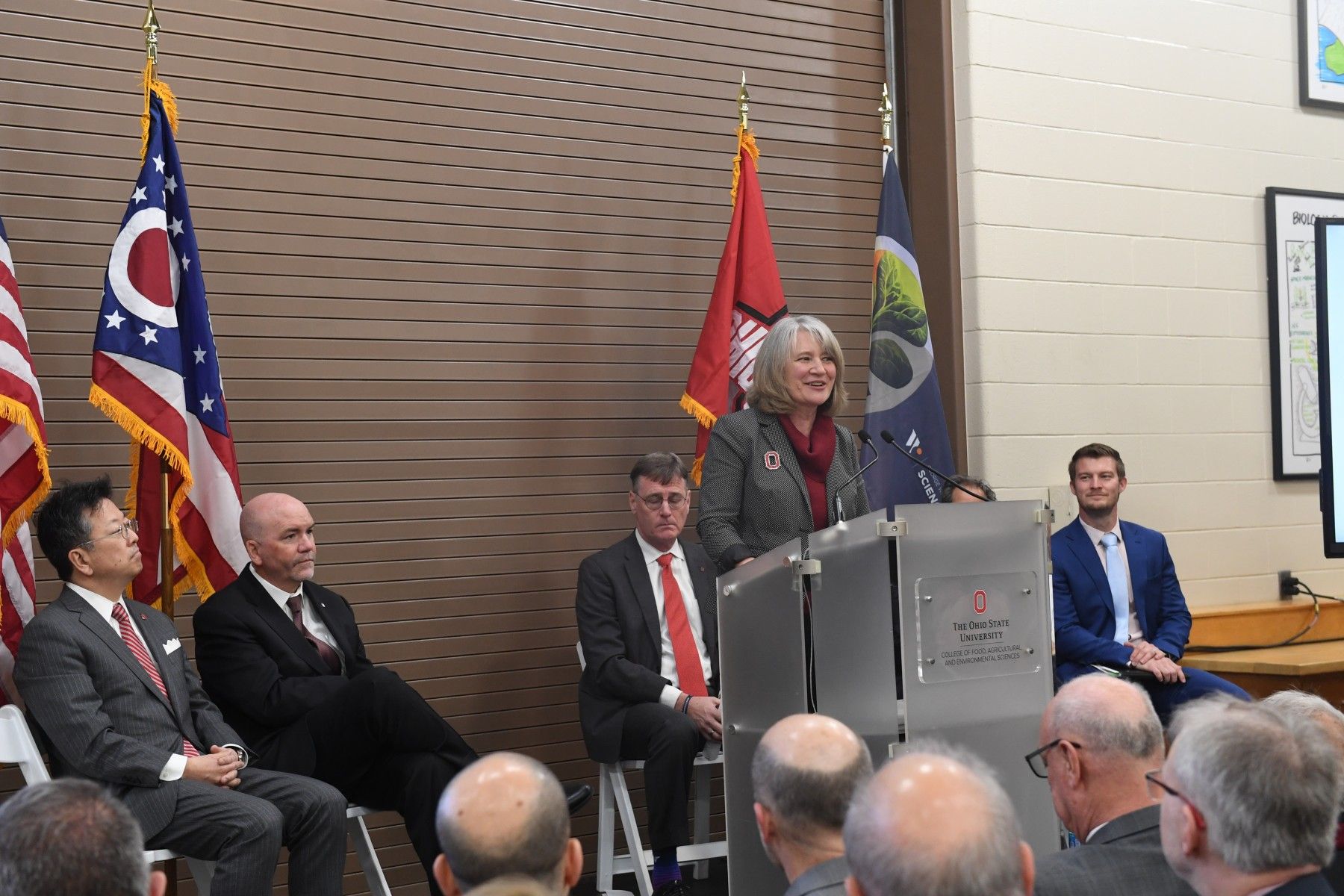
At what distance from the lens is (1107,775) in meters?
2.10

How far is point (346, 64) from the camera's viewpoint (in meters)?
4.38

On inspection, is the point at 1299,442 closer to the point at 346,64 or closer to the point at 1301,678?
the point at 1301,678

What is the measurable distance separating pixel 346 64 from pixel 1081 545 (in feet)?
9.62

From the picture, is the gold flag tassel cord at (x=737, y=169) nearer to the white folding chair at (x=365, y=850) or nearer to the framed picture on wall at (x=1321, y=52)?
the white folding chair at (x=365, y=850)

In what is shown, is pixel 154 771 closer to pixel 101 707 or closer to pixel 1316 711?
pixel 101 707

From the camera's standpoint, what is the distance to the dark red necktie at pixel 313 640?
3.75 metres

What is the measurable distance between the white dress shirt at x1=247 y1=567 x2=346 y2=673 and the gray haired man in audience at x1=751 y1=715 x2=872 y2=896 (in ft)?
7.22

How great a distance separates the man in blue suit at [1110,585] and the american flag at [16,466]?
3154mm

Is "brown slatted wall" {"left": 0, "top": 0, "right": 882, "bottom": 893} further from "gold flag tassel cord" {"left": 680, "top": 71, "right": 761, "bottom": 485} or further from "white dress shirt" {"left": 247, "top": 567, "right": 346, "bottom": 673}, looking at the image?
"white dress shirt" {"left": 247, "top": 567, "right": 346, "bottom": 673}

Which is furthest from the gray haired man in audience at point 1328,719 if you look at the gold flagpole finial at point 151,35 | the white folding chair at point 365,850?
the gold flagpole finial at point 151,35

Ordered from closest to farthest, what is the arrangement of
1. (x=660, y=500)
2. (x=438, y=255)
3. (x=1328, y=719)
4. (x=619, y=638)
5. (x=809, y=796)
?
(x=809, y=796) → (x=1328, y=719) → (x=619, y=638) → (x=660, y=500) → (x=438, y=255)

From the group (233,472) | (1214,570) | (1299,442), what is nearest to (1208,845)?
(233,472)

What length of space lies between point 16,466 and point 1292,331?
15.9 ft

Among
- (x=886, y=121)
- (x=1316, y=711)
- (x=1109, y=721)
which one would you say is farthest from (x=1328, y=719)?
(x=886, y=121)
